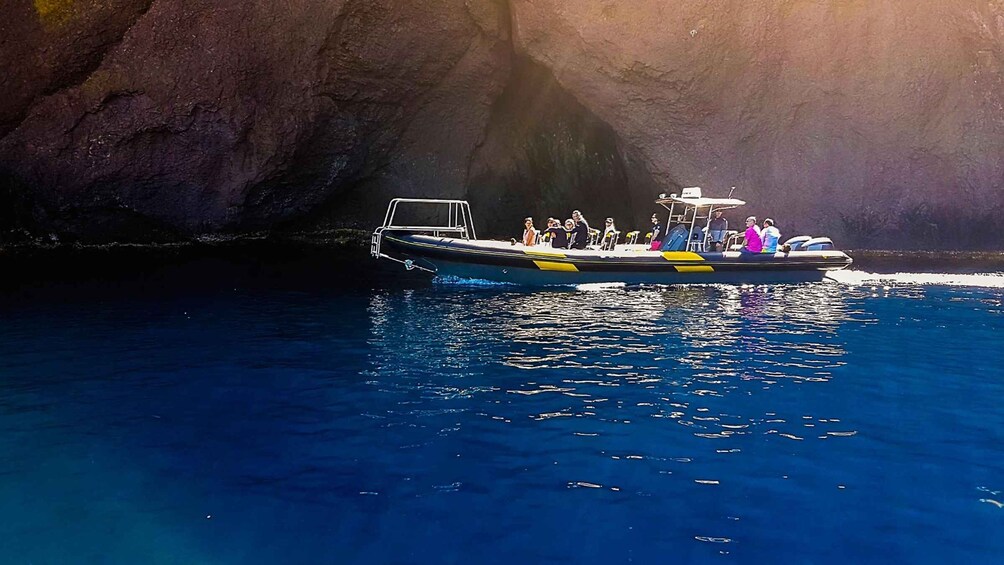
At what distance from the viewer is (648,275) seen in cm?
1927

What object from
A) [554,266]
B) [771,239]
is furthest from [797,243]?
[554,266]

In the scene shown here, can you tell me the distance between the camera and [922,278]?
800 inches

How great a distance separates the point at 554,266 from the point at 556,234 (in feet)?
7.98

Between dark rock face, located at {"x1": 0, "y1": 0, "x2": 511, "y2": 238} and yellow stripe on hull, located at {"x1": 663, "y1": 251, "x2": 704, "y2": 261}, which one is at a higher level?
dark rock face, located at {"x1": 0, "y1": 0, "x2": 511, "y2": 238}

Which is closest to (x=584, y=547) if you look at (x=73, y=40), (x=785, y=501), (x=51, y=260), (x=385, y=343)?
(x=785, y=501)

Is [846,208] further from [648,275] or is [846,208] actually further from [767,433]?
[767,433]

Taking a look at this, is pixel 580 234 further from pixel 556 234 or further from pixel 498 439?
pixel 498 439

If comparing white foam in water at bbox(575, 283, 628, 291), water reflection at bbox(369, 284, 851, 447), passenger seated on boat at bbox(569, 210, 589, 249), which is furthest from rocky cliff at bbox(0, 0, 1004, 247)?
water reflection at bbox(369, 284, 851, 447)

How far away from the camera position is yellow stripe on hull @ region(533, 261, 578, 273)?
731 inches

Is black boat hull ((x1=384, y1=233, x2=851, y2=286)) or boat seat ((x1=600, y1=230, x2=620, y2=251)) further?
boat seat ((x1=600, y1=230, x2=620, y2=251))

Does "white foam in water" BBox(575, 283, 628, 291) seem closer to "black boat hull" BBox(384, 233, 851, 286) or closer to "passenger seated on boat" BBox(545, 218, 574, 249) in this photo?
"black boat hull" BBox(384, 233, 851, 286)

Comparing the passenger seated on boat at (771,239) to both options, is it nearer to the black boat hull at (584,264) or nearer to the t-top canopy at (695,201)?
the black boat hull at (584,264)

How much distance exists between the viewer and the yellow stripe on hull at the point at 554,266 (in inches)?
731

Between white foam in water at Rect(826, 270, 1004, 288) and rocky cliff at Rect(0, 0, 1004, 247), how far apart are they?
7.38m
